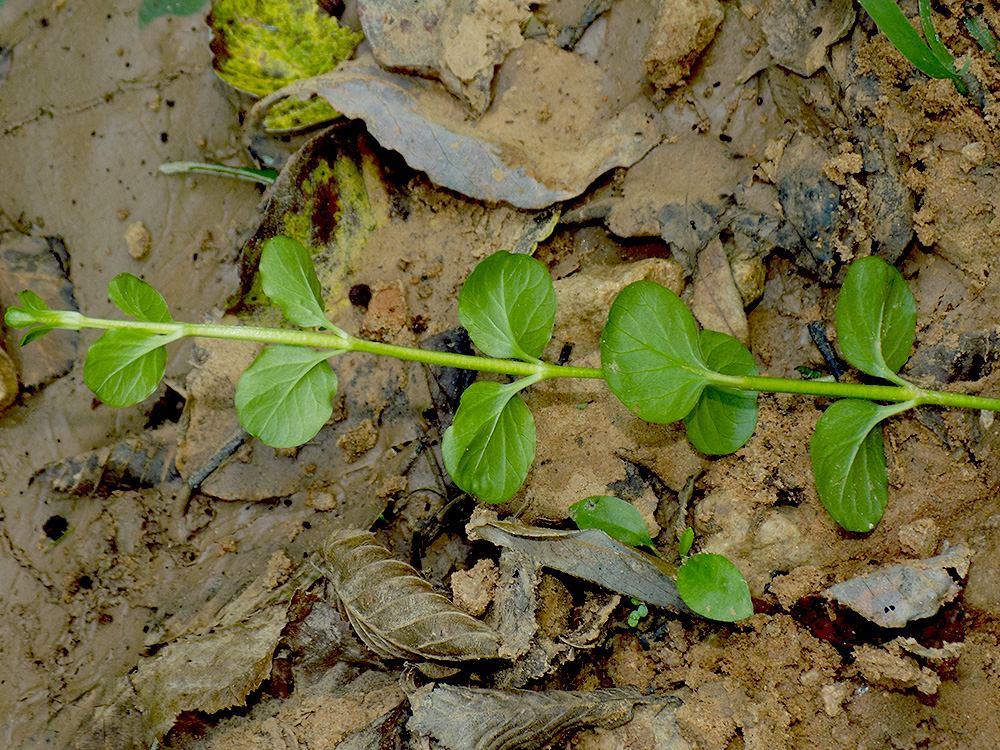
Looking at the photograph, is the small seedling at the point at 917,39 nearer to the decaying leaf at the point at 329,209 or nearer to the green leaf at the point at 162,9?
the decaying leaf at the point at 329,209

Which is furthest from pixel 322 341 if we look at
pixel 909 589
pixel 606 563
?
pixel 909 589

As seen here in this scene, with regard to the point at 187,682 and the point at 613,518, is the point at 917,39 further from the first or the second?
the point at 187,682

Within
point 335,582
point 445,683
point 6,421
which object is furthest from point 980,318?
point 6,421

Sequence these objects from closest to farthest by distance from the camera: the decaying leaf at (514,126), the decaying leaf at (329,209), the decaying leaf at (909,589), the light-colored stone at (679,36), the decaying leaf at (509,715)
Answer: the decaying leaf at (909,589) → the decaying leaf at (509,715) → the light-colored stone at (679,36) → the decaying leaf at (514,126) → the decaying leaf at (329,209)

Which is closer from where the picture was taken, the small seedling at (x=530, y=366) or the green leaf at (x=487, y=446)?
the small seedling at (x=530, y=366)

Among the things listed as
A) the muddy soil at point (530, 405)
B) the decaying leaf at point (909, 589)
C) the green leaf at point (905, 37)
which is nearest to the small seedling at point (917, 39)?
the green leaf at point (905, 37)

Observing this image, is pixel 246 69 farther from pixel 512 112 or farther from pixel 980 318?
pixel 980 318
